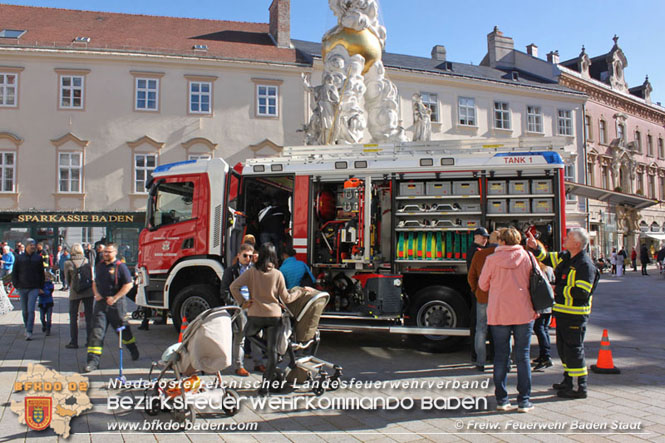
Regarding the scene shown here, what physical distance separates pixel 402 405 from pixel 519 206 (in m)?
4.12

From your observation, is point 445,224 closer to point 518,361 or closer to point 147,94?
point 518,361

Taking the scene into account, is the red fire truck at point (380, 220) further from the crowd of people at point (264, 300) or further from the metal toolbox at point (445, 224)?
the crowd of people at point (264, 300)

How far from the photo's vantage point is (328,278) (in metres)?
8.88

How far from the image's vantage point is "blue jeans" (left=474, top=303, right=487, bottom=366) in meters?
7.07

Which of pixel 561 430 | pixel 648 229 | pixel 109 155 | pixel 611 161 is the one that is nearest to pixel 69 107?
pixel 109 155

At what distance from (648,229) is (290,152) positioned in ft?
146

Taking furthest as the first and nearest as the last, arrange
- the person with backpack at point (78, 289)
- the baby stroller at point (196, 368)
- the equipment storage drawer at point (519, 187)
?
the person with backpack at point (78, 289) → the equipment storage drawer at point (519, 187) → the baby stroller at point (196, 368)

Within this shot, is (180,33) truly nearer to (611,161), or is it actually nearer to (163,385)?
(163,385)

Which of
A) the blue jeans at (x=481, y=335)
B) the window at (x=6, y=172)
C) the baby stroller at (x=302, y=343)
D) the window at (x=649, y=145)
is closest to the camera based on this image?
the baby stroller at (x=302, y=343)

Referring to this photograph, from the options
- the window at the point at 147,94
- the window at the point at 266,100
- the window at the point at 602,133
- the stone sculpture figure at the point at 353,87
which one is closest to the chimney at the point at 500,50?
the window at the point at 602,133

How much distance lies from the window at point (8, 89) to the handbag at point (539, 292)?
94.9 ft

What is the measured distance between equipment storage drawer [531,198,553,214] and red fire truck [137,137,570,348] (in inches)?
0.6

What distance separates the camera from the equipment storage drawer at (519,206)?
321 inches

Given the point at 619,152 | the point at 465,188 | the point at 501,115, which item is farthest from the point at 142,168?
the point at 619,152
